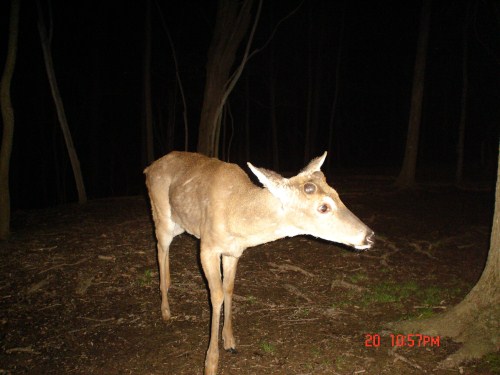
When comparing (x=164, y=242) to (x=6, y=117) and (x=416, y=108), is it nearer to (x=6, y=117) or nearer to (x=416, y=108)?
(x=6, y=117)

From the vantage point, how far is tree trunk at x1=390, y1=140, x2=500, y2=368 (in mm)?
4523

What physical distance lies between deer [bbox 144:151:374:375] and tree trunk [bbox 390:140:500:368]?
1868 millimetres

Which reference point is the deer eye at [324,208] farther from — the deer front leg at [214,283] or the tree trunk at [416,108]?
the tree trunk at [416,108]

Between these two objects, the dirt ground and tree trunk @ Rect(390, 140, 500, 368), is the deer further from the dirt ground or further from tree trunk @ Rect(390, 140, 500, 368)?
tree trunk @ Rect(390, 140, 500, 368)

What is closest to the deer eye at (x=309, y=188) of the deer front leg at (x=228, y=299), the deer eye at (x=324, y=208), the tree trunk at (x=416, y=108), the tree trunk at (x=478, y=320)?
the deer eye at (x=324, y=208)

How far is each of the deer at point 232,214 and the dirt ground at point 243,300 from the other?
0.59m

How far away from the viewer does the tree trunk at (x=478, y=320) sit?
4.52 metres

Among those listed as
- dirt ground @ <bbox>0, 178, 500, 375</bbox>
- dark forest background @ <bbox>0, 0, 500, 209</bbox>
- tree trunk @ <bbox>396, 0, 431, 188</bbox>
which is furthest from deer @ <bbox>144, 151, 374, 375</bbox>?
tree trunk @ <bbox>396, 0, 431, 188</bbox>

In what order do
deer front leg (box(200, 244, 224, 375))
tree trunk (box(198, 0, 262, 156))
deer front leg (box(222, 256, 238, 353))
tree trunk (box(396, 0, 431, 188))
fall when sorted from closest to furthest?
deer front leg (box(200, 244, 224, 375)) → deer front leg (box(222, 256, 238, 353)) → tree trunk (box(198, 0, 262, 156)) → tree trunk (box(396, 0, 431, 188))

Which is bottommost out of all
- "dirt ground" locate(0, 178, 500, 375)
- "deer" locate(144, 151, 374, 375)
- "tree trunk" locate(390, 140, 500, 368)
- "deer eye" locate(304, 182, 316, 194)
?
"dirt ground" locate(0, 178, 500, 375)

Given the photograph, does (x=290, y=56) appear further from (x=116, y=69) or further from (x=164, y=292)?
(x=164, y=292)

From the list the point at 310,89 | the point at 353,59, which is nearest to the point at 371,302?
the point at 310,89

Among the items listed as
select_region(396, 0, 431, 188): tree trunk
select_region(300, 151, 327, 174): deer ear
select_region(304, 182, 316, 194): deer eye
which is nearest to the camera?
select_region(304, 182, 316, 194): deer eye

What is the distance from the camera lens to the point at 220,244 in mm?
Result: 4664
